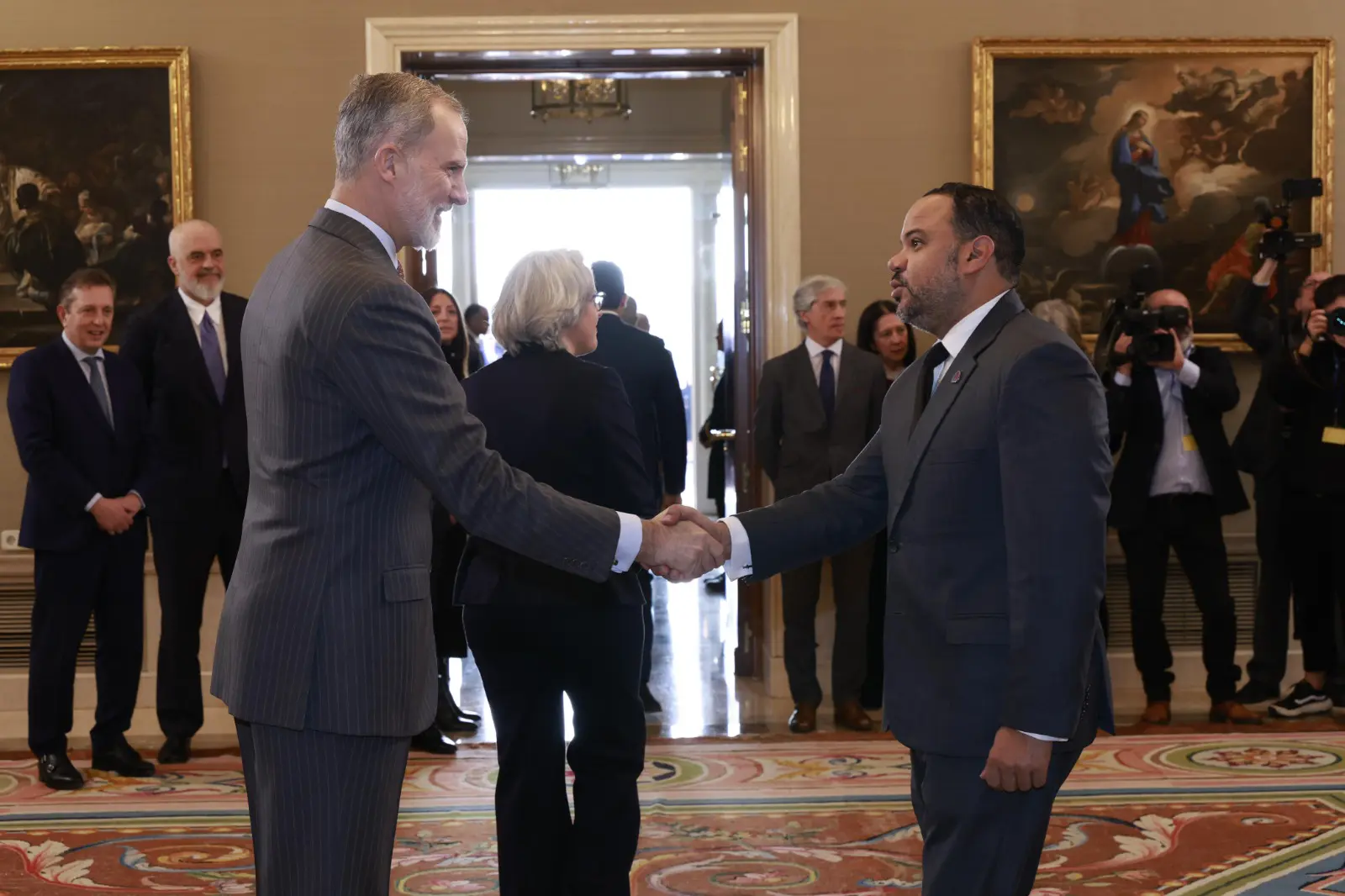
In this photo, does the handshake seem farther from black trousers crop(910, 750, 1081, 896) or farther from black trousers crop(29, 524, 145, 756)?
black trousers crop(29, 524, 145, 756)

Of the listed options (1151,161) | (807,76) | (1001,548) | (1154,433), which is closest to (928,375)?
(1001,548)

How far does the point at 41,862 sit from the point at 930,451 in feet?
10.3

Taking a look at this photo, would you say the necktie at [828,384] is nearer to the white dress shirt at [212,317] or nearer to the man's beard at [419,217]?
the white dress shirt at [212,317]

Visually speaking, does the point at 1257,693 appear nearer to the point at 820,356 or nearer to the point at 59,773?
the point at 820,356

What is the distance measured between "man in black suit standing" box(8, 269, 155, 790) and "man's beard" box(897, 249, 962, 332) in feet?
11.9

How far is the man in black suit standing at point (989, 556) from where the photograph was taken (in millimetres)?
2227

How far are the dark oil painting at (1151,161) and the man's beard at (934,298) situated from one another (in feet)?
13.5

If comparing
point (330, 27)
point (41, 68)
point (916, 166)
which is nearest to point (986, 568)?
point (916, 166)

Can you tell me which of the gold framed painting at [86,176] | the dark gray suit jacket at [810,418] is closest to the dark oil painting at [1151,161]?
the dark gray suit jacket at [810,418]

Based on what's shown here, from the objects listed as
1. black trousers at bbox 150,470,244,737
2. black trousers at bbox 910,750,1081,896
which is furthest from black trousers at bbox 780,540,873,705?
black trousers at bbox 910,750,1081,896

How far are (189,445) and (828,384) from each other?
259 cm

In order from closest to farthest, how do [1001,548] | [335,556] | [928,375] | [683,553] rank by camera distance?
[335,556]
[1001,548]
[928,375]
[683,553]

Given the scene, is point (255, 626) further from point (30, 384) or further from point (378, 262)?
point (30, 384)

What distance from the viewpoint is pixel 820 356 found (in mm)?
6105
